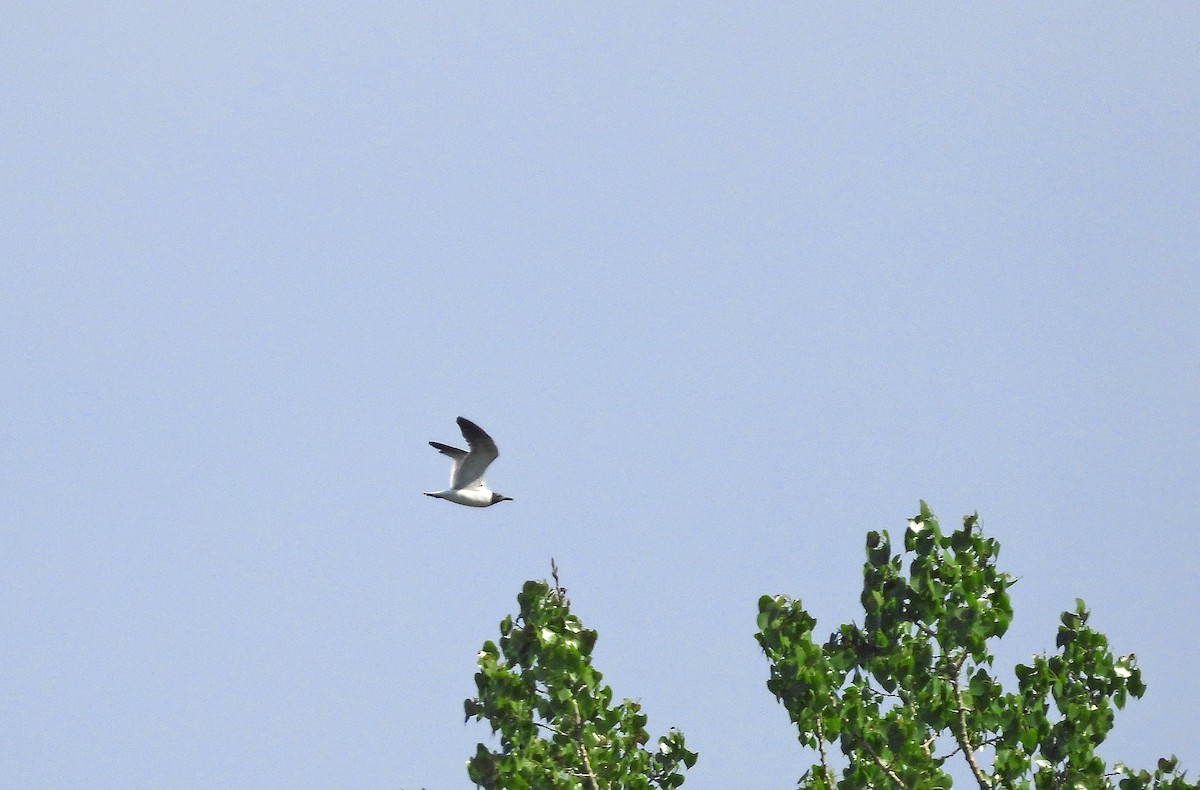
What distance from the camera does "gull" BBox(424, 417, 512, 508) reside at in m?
38.0

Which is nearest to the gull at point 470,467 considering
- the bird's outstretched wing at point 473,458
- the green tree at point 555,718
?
the bird's outstretched wing at point 473,458

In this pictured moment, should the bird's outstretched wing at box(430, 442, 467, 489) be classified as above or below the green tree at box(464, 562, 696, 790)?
above

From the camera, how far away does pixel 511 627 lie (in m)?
31.2

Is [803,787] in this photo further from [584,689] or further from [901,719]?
[584,689]

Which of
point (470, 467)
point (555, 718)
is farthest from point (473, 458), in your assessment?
point (555, 718)

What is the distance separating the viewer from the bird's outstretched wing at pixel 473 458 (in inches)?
1492

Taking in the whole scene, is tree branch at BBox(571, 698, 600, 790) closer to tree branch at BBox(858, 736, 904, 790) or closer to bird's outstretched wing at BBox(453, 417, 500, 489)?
tree branch at BBox(858, 736, 904, 790)

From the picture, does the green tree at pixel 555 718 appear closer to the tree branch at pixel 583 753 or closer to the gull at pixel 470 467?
the tree branch at pixel 583 753

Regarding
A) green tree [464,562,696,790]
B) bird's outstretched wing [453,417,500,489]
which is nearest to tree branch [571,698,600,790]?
green tree [464,562,696,790]

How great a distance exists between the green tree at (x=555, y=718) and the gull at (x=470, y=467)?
7231 mm

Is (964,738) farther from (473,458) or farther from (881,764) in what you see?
(473,458)

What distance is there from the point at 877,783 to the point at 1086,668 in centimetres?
382

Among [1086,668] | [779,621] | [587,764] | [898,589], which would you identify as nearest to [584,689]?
[587,764]

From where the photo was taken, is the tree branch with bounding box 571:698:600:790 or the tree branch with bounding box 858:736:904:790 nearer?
the tree branch with bounding box 858:736:904:790
